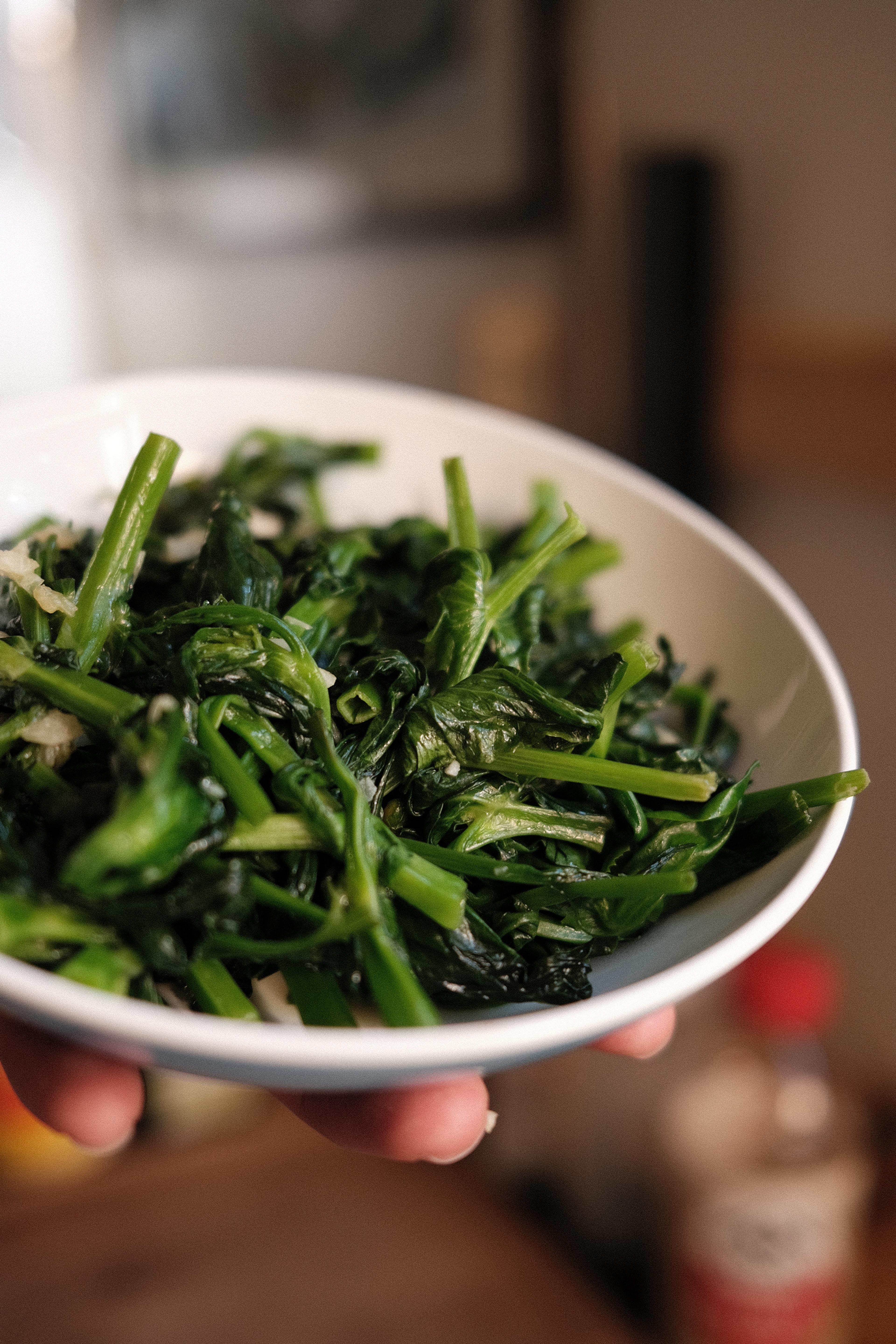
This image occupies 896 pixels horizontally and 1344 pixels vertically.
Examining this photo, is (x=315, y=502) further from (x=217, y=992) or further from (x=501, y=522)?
(x=217, y=992)

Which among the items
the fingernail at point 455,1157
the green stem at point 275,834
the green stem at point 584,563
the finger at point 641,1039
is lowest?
the fingernail at point 455,1157

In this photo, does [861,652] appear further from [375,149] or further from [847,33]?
[375,149]

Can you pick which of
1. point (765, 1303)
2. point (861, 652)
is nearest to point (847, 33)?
point (861, 652)

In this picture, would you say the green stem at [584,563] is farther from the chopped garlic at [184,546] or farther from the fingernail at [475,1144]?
Result: the fingernail at [475,1144]

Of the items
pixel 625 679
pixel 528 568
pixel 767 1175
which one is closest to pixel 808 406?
pixel 528 568

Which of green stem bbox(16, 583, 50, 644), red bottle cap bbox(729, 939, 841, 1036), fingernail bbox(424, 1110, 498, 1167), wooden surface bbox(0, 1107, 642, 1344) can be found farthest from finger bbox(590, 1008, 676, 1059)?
wooden surface bbox(0, 1107, 642, 1344)

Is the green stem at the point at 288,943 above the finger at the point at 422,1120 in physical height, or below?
above

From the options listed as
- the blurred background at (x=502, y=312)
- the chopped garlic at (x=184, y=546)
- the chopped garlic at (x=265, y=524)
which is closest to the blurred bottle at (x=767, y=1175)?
the blurred background at (x=502, y=312)
